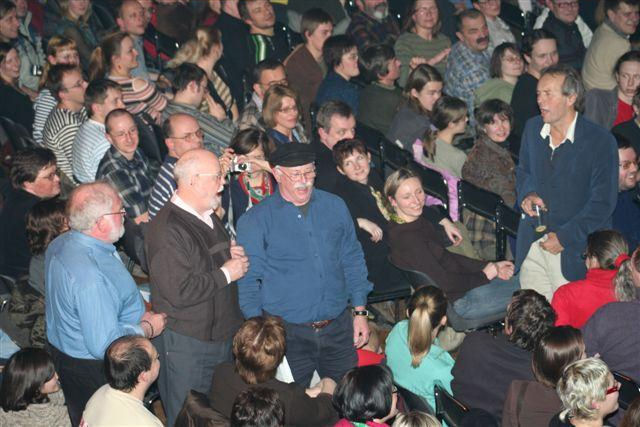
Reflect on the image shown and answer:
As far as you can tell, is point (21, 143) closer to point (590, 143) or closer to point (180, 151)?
point (180, 151)

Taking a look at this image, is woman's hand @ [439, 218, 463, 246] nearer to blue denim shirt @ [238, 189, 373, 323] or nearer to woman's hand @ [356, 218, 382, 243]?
woman's hand @ [356, 218, 382, 243]

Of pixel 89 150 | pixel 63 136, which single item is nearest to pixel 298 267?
pixel 89 150

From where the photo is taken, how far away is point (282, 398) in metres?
4.30

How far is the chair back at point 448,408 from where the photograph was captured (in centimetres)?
422

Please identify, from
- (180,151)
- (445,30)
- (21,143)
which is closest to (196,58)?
(21,143)

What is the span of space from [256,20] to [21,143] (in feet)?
8.48

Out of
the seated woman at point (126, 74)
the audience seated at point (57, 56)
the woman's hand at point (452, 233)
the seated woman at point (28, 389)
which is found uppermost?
Result: the seated woman at point (28, 389)

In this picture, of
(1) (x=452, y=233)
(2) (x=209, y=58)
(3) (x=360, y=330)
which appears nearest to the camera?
(3) (x=360, y=330)

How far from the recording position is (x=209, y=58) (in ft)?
26.2

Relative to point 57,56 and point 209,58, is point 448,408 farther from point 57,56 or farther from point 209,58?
point 57,56

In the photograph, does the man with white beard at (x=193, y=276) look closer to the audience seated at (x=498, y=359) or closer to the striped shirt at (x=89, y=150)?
the audience seated at (x=498, y=359)

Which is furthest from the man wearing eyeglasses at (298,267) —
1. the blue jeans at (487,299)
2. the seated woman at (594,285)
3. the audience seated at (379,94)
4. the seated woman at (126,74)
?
the audience seated at (379,94)

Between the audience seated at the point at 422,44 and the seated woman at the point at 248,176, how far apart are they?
2.94m

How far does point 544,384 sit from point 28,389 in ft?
7.79
